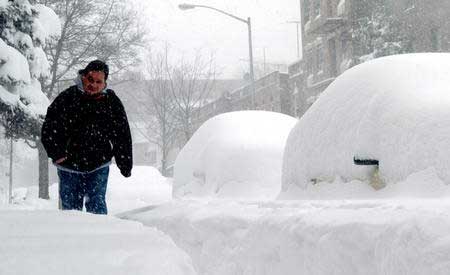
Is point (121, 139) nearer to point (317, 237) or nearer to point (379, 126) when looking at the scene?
point (379, 126)

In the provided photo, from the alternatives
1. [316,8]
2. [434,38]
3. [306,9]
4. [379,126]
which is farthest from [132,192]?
[379,126]

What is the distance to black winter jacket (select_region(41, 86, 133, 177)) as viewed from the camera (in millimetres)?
5055

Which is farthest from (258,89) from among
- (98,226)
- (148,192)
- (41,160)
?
(98,226)

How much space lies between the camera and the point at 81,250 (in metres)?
2.38

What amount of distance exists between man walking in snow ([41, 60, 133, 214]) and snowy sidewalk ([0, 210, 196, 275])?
172 cm

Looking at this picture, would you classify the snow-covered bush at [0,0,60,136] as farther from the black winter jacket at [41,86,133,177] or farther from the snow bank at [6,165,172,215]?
the black winter jacket at [41,86,133,177]

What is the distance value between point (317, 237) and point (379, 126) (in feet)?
5.44

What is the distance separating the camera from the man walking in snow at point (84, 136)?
5.05 meters

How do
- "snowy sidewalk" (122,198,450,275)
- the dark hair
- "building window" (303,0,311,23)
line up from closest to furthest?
"snowy sidewalk" (122,198,450,275), the dark hair, "building window" (303,0,311,23)

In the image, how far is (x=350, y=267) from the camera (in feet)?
9.93

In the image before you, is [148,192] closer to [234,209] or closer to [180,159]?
[180,159]

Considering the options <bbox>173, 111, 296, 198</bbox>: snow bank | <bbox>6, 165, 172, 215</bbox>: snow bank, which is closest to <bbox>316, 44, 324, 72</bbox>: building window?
<bbox>6, 165, 172, 215</bbox>: snow bank

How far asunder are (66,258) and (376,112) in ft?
10.6

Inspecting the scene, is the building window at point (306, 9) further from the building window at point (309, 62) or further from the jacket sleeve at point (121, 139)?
the jacket sleeve at point (121, 139)
